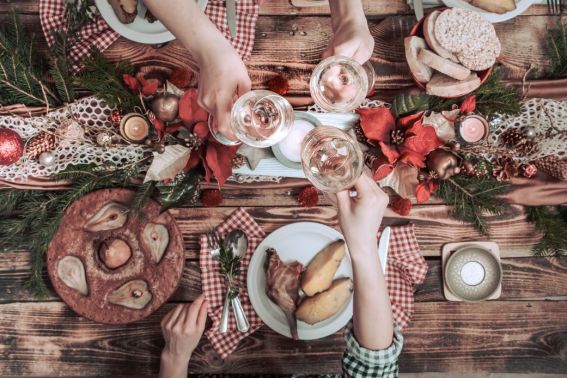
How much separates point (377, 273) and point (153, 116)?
0.74 meters

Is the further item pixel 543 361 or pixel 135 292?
pixel 543 361

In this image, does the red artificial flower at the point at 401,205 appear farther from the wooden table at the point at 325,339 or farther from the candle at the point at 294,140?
the candle at the point at 294,140

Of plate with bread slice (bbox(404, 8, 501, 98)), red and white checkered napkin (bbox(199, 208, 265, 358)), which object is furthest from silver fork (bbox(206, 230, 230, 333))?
plate with bread slice (bbox(404, 8, 501, 98))

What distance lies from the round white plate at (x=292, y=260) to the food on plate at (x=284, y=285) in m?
0.03

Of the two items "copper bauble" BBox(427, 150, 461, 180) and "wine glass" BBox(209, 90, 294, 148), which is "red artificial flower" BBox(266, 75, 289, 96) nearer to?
"wine glass" BBox(209, 90, 294, 148)

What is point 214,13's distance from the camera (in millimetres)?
1357

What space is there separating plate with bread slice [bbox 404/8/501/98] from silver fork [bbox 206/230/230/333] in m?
0.78

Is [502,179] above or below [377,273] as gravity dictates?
above

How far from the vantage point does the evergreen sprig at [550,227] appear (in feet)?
4.65

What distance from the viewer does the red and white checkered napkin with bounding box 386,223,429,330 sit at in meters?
1.39

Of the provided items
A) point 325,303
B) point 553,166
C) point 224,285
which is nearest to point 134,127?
point 224,285

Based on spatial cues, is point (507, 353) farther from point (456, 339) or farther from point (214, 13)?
point (214, 13)

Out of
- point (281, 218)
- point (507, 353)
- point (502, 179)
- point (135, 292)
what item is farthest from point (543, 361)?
point (135, 292)

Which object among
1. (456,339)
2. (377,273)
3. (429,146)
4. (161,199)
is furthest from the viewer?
(456,339)
